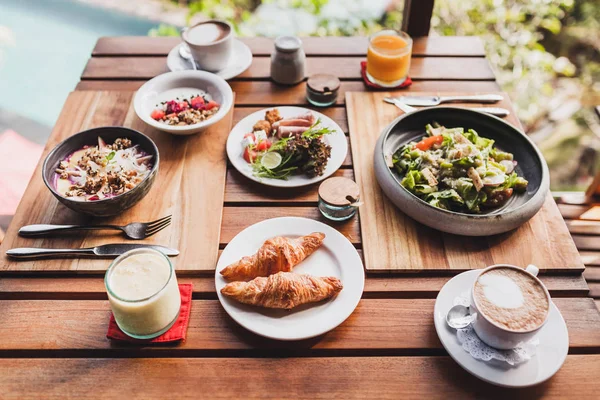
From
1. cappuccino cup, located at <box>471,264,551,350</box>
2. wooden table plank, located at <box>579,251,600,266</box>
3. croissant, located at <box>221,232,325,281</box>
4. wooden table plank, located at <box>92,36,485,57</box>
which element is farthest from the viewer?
wooden table plank, located at <box>92,36,485,57</box>

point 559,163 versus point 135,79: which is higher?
point 135,79

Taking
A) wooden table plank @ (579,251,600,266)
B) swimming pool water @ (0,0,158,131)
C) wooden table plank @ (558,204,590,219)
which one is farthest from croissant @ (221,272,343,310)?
swimming pool water @ (0,0,158,131)

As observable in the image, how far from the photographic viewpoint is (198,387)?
1.25 m

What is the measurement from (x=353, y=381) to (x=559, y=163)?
3.46 metres

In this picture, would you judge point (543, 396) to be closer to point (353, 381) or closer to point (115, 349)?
point (353, 381)

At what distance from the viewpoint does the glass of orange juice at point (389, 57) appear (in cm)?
212

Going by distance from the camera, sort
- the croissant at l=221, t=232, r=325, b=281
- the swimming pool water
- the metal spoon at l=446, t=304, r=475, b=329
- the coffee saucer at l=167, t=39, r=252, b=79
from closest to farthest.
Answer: the metal spoon at l=446, t=304, r=475, b=329, the croissant at l=221, t=232, r=325, b=281, the coffee saucer at l=167, t=39, r=252, b=79, the swimming pool water

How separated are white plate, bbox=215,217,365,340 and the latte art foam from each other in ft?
1.10

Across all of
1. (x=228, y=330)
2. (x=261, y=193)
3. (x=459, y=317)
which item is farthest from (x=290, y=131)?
(x=459, y=317)

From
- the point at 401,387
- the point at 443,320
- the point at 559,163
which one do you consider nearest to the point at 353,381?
the point at 401,387

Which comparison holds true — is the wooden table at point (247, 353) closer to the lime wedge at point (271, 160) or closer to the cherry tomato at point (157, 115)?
the lime wedge at point (271, 160)

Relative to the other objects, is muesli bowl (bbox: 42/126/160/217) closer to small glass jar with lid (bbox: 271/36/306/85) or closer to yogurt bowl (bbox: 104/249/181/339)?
yogurt bowl (bbox: 104/249/181/339)

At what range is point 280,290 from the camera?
1344 millimetres

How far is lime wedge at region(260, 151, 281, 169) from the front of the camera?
178 centimetres
